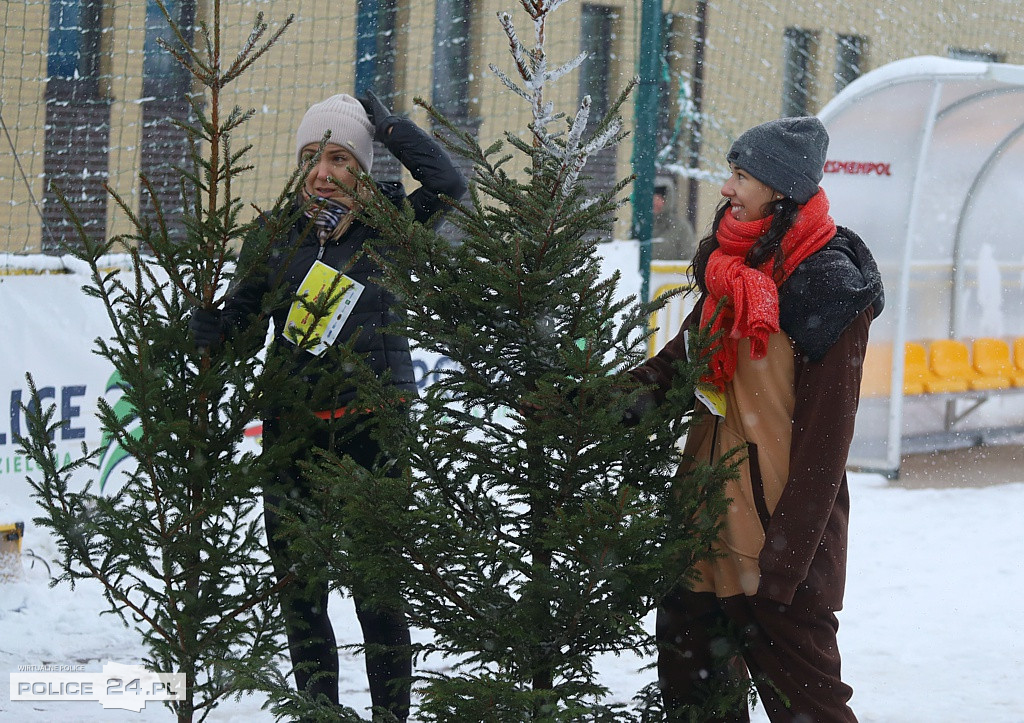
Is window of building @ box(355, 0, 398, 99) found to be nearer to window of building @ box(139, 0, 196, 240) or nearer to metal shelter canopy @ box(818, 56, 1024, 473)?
window of building @ box(139, 0, 196, 240)

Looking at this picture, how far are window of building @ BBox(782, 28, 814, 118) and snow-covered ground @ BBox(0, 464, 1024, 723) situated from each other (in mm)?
6242

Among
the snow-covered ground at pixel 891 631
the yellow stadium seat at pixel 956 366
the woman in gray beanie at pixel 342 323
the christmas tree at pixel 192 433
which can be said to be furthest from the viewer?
the yellow stadium seat at pixel 956 366

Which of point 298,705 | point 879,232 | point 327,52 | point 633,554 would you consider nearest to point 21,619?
point 298,705

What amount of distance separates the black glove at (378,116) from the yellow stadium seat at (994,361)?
7.34m

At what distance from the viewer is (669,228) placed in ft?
34.6

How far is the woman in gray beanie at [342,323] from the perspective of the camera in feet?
10.2

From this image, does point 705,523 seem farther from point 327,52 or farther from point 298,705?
point 327,52

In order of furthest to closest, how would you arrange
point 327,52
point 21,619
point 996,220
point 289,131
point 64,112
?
point 996,220, point 327,52, point 289,131, point 64,112, point 21,619

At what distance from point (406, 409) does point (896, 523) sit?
529cm

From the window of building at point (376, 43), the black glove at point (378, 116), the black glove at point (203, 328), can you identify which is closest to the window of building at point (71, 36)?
the window of building at point (376, 43)

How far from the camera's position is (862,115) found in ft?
26.5

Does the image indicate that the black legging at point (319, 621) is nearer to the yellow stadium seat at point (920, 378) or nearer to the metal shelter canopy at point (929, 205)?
the metal shelter canopy at point (929, 205)

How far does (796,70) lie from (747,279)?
35.1 ft

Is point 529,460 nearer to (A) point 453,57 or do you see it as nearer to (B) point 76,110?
(B) point 76,110
